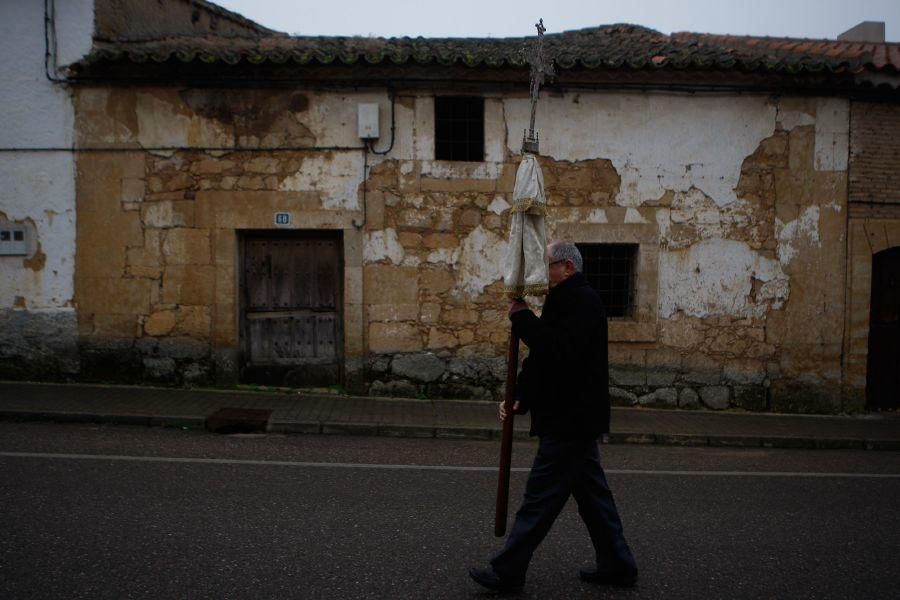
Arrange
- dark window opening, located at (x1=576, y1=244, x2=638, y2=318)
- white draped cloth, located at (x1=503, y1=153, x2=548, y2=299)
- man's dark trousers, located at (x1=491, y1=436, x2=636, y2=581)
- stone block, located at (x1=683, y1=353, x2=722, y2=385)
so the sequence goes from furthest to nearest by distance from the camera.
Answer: dark window opening, located at (x1=576, y1=244, x2=638, y2=318)
stone block, located at (x1=683, y1=353, x2=722, y2=385)
white draped cloth, located at (x1=503, y1=153, x2=548, y2=299)
man's dark trousers, located at (x1=491, y1=436, x2=636, y2=581)

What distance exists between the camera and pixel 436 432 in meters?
8.69

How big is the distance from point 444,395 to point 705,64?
5.66m

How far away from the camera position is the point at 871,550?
5.03 metres

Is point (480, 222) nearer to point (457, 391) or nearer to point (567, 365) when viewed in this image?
point (457, 391)

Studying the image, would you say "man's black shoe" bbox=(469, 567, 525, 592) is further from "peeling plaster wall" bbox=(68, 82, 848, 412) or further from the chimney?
the chimney

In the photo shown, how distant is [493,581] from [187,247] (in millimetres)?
7782

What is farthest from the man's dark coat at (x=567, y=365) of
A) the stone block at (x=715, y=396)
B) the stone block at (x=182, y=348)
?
the stone block at (x=182, y=348)

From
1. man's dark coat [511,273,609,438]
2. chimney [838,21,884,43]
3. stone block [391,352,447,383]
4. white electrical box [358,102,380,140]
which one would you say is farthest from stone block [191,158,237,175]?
chimney [838,21,884,43]

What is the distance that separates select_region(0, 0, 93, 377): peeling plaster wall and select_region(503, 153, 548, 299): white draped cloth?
8.14 meters

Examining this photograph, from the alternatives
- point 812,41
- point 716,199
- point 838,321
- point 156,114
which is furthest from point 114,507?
point 812,41

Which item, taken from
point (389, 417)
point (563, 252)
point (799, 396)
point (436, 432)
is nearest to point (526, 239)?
point (563, 252)

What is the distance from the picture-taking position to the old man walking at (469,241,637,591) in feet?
13.4

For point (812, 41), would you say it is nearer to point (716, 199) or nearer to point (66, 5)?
point (716, 199)

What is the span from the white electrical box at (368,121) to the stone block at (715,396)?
5801 mm
